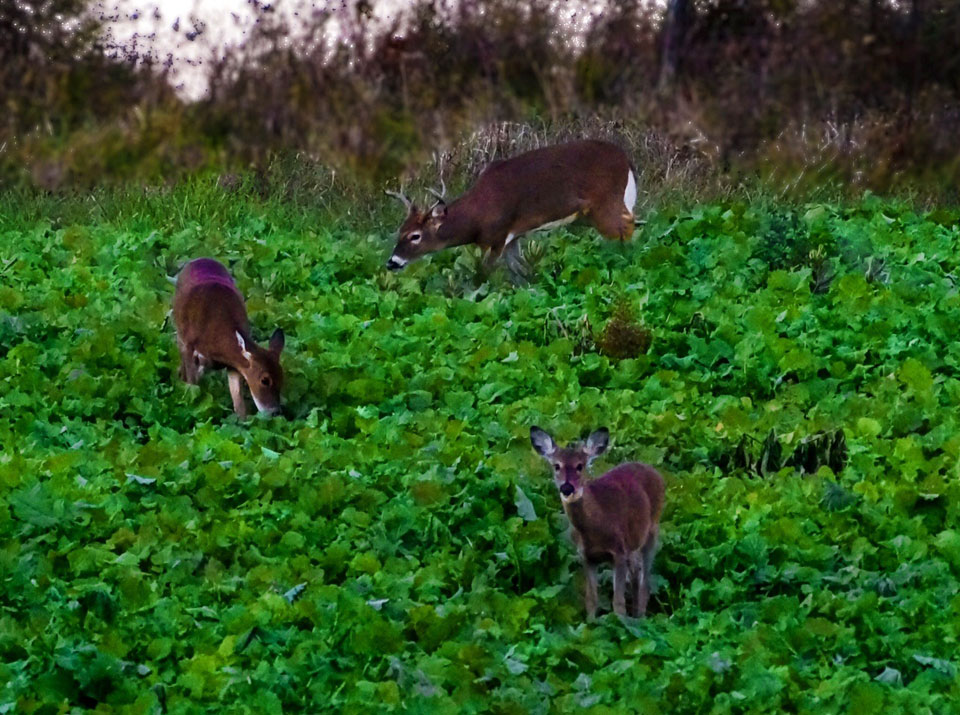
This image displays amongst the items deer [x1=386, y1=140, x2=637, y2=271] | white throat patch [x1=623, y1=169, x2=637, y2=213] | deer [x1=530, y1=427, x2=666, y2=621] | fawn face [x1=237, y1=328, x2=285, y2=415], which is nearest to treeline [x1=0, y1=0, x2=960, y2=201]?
white throat patch [x1=623, y1=169, x2=637, y2=213]

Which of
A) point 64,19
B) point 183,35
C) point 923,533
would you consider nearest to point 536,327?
point 923,533

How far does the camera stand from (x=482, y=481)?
7695 mm

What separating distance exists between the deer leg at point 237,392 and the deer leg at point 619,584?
302 centimetres

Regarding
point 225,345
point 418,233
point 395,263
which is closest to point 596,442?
point 225,345

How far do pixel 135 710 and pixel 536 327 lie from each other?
17.8 feet

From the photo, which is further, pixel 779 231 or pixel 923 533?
pixel 779 231

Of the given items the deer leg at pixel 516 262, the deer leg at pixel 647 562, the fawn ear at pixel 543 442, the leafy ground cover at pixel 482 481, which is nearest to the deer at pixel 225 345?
the leafy ground cover at pixel 482 481

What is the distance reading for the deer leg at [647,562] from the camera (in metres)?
6.67

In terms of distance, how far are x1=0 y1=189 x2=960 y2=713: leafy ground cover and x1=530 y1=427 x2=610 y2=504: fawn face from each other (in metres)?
0.32

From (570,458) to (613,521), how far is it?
344mm

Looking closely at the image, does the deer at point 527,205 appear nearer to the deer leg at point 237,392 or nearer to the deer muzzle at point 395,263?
the deer muzzle at point 395,263

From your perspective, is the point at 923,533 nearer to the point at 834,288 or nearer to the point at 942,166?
the point at 834,288

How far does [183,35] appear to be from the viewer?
1919 cm

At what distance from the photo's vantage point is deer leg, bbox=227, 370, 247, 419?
9125 mm
